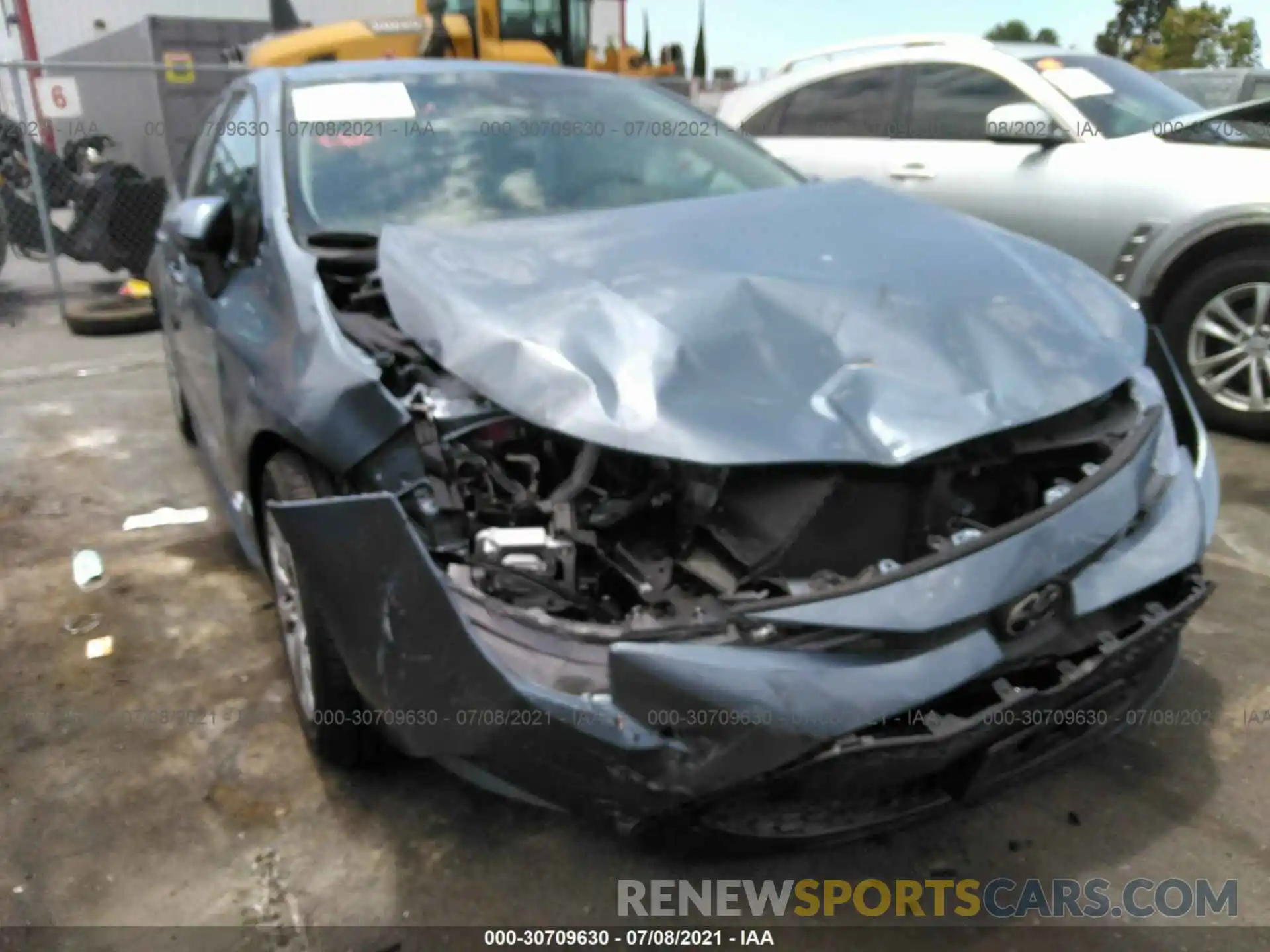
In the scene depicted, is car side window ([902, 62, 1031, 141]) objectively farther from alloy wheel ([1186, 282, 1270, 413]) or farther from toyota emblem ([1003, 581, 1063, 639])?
toyota emblem ([1003, 581, 1063, 639])

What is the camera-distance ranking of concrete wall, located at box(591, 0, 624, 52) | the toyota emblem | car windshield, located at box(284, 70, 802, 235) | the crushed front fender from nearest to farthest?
the crushed front fender → the toyota emblem → car windshield, located at box(284, 70, 802, 235) → concrete wall, located at box(591, 0, 624, 52)

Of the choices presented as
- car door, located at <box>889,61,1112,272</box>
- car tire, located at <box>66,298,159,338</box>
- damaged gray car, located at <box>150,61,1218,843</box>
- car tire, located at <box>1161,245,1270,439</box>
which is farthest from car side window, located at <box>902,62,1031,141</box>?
car tire, located at <box>66,298,159,338</box>

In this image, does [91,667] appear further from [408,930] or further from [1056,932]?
[1056,932]

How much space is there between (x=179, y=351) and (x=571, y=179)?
176cm

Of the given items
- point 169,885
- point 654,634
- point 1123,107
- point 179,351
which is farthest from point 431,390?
point 1123,107

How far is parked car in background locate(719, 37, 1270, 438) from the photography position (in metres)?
4.30

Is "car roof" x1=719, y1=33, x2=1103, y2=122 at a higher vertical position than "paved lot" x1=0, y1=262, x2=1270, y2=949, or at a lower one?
higher

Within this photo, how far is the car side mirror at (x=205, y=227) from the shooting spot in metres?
2.72

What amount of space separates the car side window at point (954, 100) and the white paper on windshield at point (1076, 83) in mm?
170

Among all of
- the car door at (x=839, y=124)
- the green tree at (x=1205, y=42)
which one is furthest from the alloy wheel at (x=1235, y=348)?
the green tree at (x=1205, y=42)

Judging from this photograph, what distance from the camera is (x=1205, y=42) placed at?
81.2 feet

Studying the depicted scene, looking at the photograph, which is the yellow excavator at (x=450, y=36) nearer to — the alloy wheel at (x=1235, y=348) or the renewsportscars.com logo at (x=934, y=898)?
the alloy wheel at (x=1235, y=348)

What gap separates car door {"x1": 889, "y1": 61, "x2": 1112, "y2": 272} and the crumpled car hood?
2198 millimetres

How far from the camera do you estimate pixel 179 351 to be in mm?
3801
